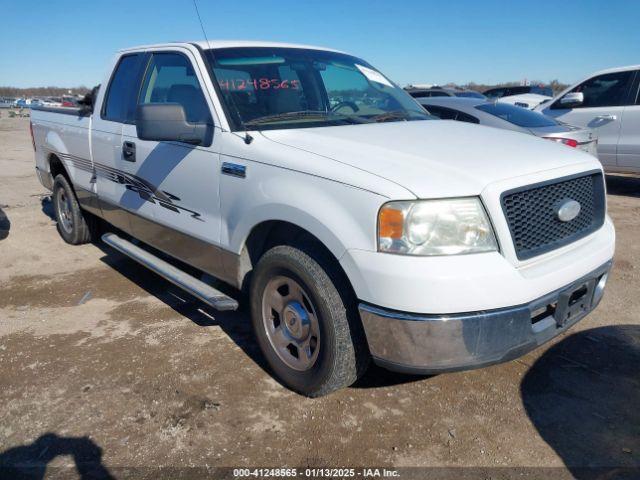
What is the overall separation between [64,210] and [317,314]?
4409 mm

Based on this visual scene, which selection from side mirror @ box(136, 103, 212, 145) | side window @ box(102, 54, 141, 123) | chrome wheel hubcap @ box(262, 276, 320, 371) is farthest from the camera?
side window @ box(102, 54, 141, 123)

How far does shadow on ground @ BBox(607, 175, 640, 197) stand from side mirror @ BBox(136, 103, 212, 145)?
772 cm

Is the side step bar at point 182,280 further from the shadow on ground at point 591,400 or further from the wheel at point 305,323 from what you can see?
the shadow on ground at point 591,400

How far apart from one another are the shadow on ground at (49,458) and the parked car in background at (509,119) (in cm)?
583

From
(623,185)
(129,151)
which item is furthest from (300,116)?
(623,185)

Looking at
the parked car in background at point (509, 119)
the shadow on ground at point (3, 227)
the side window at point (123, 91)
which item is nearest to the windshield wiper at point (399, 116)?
the side window at point (123, 91)

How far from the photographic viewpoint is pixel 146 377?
3225 mm

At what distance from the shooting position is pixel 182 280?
3605 mm

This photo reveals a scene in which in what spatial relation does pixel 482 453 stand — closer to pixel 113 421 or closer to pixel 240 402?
pixel 240 402

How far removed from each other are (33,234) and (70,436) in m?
4.49

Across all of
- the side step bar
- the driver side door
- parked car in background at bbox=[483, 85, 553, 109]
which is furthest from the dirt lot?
parked car in background at bbox=[483, 85, 553, 109]

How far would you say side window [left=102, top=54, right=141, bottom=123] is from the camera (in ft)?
13.8

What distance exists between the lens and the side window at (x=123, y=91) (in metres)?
4.21

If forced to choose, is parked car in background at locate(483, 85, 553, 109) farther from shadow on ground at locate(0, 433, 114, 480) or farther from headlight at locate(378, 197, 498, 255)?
shadow on ground at locate(0, 433, 114, 480)
